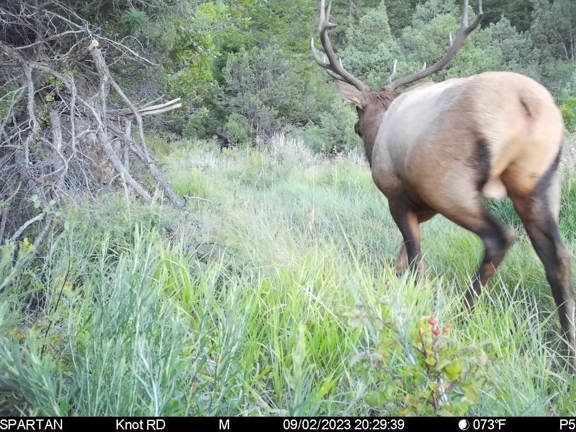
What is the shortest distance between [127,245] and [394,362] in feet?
6.59

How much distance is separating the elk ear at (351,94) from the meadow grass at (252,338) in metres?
1.92

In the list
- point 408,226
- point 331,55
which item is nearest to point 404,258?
point 408,226

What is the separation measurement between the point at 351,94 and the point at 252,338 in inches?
141

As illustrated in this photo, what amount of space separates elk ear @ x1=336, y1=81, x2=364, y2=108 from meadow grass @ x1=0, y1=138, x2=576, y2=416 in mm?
1923

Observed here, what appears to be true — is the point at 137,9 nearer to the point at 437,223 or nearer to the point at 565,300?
the point at 437,223

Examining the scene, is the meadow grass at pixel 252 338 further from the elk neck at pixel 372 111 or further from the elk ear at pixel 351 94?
the elk ear at pixel 351 94

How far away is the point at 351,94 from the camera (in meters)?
5.80

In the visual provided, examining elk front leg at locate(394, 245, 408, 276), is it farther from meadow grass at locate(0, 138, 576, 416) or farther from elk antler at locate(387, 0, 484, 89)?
elk antler at locate(387, 0, 484, 89)

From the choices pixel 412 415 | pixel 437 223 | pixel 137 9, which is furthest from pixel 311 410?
pixel 137 9

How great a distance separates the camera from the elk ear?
5.78 meters

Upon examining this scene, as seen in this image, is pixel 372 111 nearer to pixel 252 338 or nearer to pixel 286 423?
pixel 252 338

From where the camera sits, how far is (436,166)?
3.64 meters

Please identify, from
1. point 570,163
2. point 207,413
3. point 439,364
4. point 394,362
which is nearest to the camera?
point 439,364

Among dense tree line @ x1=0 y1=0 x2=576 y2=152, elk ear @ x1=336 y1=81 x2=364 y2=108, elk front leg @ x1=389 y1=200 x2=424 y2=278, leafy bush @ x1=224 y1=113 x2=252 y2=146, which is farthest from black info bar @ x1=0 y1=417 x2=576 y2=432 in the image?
leafy bush @ x1=224 y1=113 x2=252 y2=146
